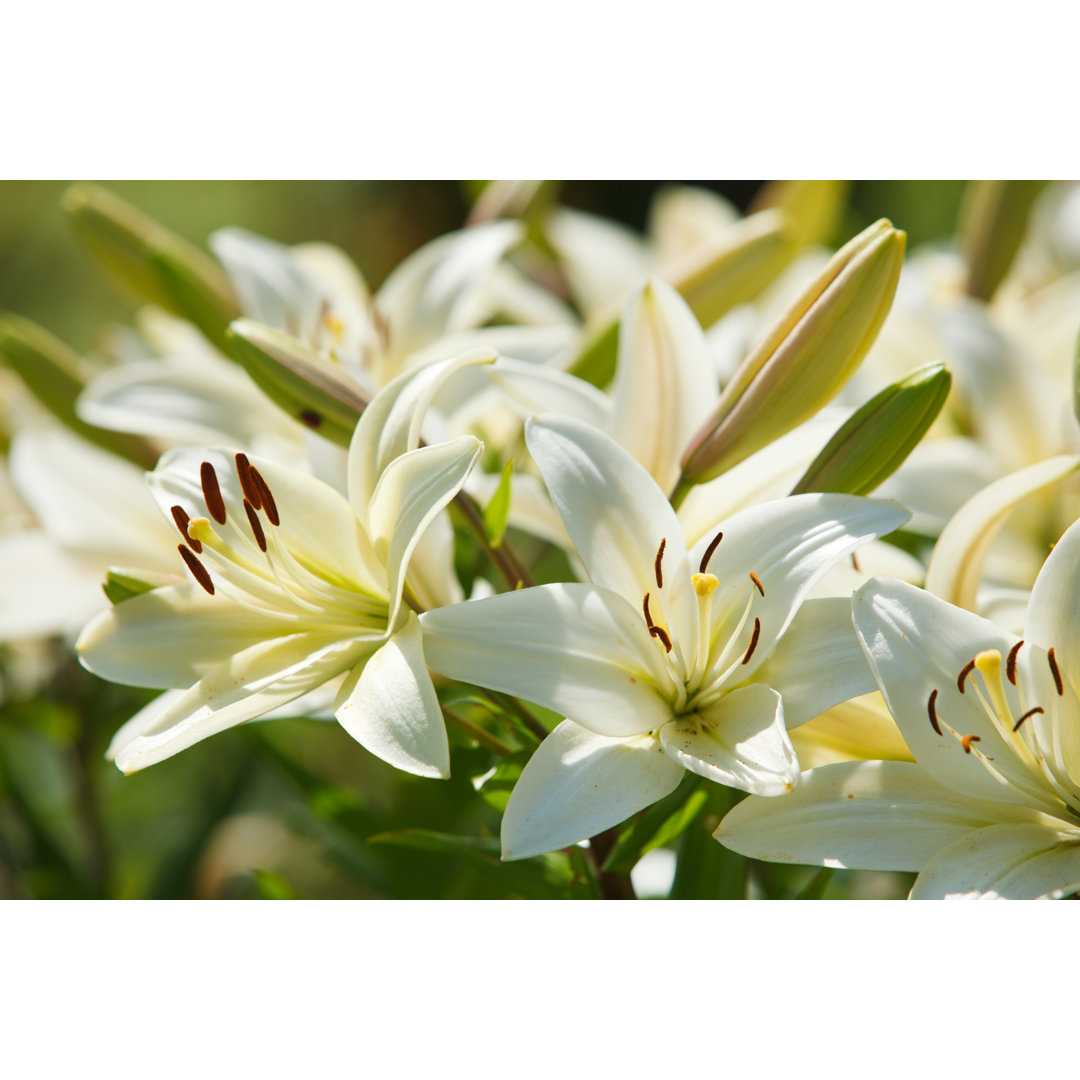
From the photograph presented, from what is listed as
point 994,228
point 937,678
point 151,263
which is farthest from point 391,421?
point 994,228

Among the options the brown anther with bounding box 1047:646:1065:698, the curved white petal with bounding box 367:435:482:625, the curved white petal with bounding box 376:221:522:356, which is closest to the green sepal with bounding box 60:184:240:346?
the curved white petal with bounding box 376:221:522:356

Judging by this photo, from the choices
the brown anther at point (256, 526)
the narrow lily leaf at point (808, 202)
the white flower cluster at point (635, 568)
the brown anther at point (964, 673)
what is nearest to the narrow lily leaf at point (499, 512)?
the white flower cluster at point (635, 568)

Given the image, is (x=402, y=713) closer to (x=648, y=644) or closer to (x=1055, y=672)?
(x=648, y=644)

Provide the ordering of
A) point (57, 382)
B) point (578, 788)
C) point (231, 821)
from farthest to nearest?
point (231, 821) → point (57, 382) → point (578, 788)

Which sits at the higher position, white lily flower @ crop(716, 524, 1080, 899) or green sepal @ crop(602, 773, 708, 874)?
white lily flower @ crop(716, 524, 1080, 899)

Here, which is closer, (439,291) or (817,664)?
(817,664)

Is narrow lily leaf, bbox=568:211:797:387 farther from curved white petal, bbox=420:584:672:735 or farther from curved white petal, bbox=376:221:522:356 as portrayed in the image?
curved white petal, bbox=420:584:672:735

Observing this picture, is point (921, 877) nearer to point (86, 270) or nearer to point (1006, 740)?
point (1006, 740)
